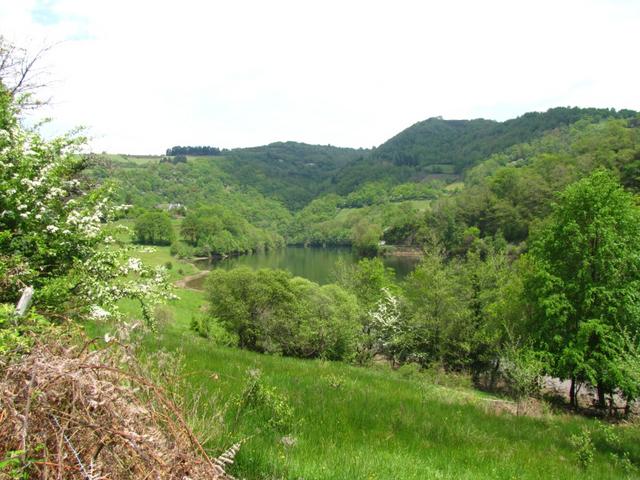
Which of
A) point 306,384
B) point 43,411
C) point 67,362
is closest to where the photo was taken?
point 43,411

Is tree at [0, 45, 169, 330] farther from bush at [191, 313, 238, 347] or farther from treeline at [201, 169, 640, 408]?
bush at [191, 313, 238, 347]

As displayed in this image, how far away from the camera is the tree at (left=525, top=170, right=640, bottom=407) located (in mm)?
19875

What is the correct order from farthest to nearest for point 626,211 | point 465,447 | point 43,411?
point 626,211 → point 465,447 → point 43,411

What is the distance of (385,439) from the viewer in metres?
6.82

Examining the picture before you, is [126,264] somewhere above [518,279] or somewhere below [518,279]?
above

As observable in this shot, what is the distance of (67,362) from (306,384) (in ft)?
26.3

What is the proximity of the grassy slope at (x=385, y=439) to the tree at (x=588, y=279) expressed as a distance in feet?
29.5

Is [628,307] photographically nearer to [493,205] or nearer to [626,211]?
[626,211]

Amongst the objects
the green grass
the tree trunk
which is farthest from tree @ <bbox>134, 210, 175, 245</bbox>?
the green grass

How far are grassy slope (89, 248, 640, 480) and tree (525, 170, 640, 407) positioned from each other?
900cm

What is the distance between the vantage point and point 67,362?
284 centimetres

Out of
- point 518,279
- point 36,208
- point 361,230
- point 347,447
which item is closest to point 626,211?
point 518,279

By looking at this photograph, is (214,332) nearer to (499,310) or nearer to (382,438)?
(499,310)

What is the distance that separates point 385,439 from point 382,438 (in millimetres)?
82
